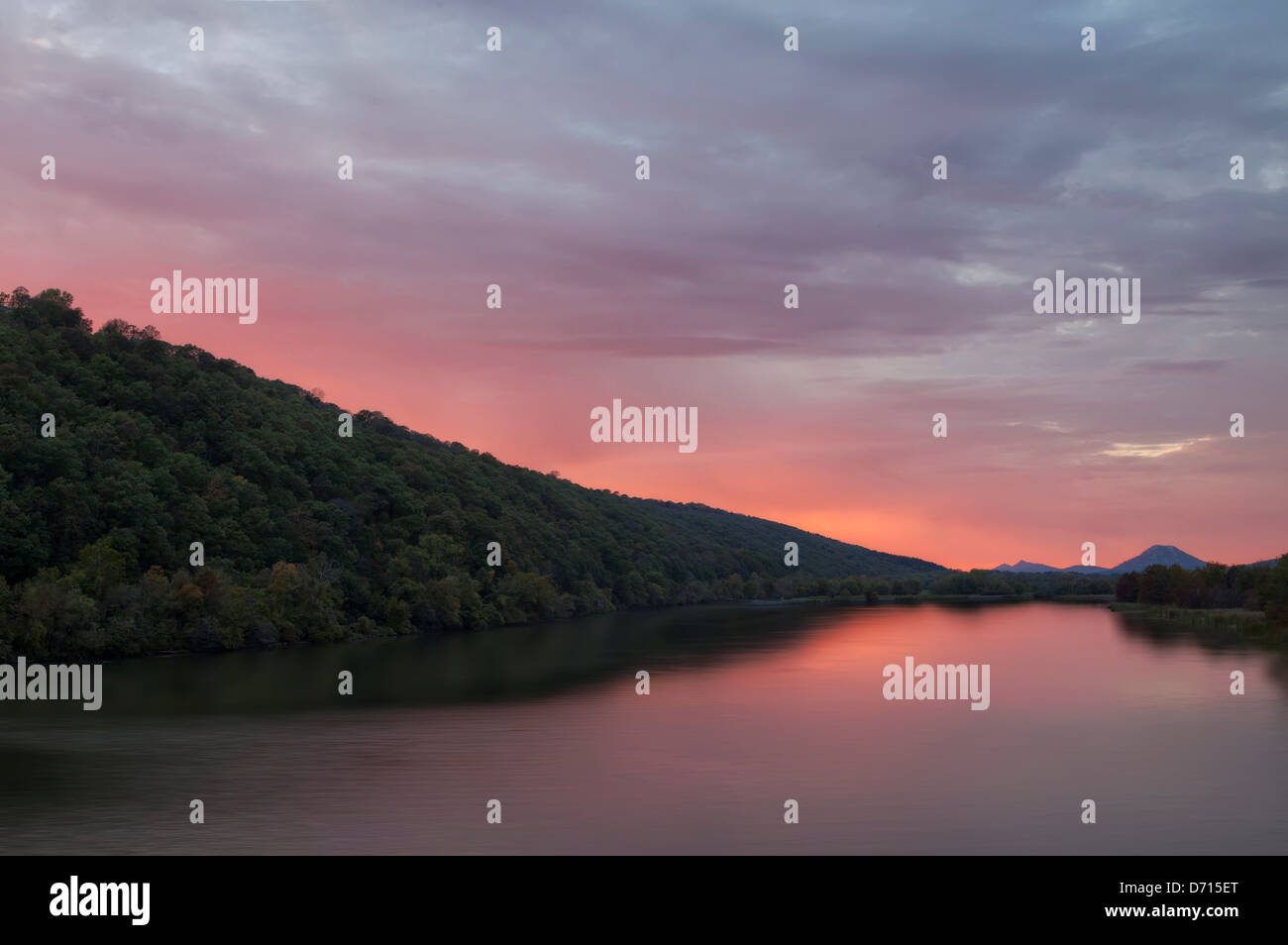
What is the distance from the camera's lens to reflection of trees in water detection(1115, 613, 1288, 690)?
245 feet

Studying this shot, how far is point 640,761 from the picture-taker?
131 feet

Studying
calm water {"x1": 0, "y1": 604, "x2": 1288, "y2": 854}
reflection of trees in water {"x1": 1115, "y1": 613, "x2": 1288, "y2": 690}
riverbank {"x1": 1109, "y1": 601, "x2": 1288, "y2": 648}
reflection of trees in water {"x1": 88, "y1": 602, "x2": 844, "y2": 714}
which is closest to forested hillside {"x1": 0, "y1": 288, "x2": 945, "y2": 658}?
reflection of trees in water {"x1": 88, "y1": 602, "x2": 844, "y2": 714}

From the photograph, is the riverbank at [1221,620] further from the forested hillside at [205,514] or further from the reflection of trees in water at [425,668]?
the forested hillside at [205,514]

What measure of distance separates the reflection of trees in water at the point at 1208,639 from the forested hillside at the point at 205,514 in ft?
224

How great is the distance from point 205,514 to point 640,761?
216ft

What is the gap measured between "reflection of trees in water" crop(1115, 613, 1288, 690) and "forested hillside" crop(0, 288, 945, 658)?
68138mm

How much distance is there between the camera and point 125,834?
27.9m

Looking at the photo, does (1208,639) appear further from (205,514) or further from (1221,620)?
(205,514)

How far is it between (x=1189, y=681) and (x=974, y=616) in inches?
3985

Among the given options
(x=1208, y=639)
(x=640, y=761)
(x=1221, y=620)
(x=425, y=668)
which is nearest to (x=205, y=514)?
(x=425, y=668)

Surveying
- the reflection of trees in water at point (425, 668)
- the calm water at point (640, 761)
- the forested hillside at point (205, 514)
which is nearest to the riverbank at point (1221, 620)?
the calm water at point (640, 761)

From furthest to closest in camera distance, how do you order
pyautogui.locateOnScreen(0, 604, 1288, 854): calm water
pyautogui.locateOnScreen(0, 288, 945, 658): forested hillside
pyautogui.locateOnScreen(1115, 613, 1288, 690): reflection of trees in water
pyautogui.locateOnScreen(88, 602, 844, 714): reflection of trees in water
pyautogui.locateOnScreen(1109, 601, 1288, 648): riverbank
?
1. pyautogui.locateOnScreen(1109, 601, 1288, 648): riverbank
2. pyautogui.locateOnScreen(0, 288, 945, 658): forested hillside
3. pyautogui.locateOnScreen(1115, 613, 1288, 690): reflection of trees in water
4. pyautogui.locateOnScreen(88, 602, 844, 714): reflection of trees in water
5. pyautogui.locateOnScreen(0, 604, 1288, 854): calm water

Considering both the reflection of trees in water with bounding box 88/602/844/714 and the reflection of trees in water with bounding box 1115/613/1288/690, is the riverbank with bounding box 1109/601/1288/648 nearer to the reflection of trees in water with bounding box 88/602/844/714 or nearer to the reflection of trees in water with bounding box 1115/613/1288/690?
the reflection of trees in water with bounding box 1115/613/1288/690
